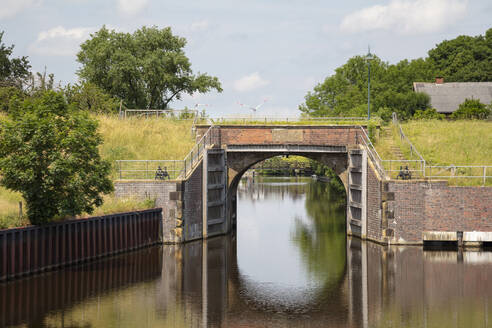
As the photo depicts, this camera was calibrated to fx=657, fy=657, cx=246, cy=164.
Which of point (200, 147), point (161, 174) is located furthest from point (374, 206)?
point (161, 174)

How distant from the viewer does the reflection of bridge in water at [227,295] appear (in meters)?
24.6

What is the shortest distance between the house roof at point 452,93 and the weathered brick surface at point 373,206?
43144 millimetres

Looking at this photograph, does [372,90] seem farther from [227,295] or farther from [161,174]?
[227,295]

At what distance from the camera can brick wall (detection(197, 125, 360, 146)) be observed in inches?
1903

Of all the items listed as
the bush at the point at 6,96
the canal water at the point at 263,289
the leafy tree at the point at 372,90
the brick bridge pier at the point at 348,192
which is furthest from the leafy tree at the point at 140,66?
the canal water at the point at 263,289

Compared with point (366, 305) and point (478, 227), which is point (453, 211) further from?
point (366, 305)

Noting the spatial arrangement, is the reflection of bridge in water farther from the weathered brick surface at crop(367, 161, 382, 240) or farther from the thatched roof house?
the thatched roof house

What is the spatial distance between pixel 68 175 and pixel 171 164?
48.6 ft

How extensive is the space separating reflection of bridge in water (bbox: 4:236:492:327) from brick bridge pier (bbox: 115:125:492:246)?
117 inches

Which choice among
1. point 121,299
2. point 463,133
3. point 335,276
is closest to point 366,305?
point 335,276

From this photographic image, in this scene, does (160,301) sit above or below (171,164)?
below

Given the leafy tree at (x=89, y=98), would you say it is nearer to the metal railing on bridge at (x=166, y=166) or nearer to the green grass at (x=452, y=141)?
the metal railing on bridge at (x=166, y=166)

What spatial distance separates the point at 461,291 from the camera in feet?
97.7

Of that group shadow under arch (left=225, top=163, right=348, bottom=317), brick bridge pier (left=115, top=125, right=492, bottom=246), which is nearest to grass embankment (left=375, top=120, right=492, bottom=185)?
brick bridge pier (left=115, top=125, right=492, bottom=246)
